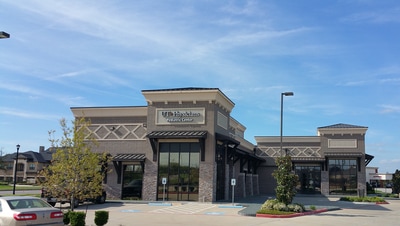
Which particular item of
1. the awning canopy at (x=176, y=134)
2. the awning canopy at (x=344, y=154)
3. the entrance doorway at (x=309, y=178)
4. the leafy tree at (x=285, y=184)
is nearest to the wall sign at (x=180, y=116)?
the awning canopy at (x=176, y=134)

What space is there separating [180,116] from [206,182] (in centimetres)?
543

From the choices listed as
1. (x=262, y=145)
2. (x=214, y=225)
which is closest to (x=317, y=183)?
(x=262, y=145)

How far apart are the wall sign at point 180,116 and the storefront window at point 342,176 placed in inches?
986

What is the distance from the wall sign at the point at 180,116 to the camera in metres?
31.4

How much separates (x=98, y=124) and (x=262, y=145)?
26233 millimetres

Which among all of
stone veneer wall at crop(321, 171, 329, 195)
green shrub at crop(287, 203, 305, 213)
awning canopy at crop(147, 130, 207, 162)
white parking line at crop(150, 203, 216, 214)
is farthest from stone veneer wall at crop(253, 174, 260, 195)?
green shrub at crop(287, 203, 305, 213)

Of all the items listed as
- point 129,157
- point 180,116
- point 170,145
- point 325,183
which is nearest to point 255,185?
point 325,183

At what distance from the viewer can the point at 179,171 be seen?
103 feet

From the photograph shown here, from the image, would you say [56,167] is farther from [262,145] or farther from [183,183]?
[262,145]

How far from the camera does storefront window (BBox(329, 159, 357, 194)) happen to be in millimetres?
48688

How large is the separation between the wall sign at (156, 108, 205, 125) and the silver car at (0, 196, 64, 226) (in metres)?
18.6

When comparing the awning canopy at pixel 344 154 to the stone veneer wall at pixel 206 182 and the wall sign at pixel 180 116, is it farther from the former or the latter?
the wall sign at pixel 180 116

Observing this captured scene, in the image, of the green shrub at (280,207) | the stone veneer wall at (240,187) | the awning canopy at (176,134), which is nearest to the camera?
the green shrub at (280,207)

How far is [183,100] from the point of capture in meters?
31.7
